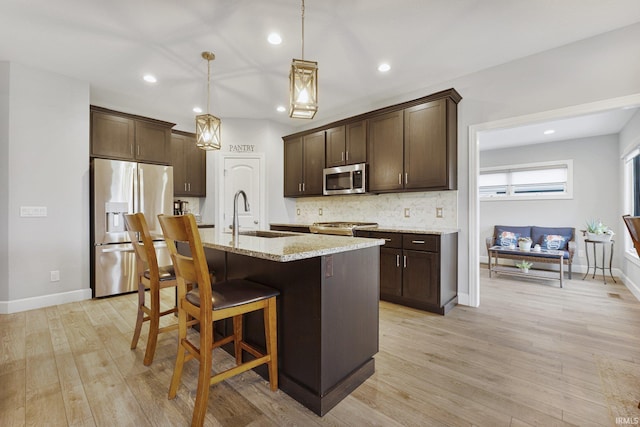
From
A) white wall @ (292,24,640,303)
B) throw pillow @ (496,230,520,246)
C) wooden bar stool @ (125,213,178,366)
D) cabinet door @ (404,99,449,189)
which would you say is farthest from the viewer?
throw pillow @ (496,230,520,246)

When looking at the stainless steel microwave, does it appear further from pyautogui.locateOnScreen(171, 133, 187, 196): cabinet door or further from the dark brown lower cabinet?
pyautogui.locateOnScreen(171, 133, 187, 196): cabinet door

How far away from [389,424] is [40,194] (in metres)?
4.30

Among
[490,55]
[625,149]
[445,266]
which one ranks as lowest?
[445,266]

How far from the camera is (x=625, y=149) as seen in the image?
4426mm

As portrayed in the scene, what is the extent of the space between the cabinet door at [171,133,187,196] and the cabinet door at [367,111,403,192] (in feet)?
11.0

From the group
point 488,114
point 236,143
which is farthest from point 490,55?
point 236,143

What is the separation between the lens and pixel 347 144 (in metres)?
4.25

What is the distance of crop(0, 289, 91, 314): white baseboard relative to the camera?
10.4 ft

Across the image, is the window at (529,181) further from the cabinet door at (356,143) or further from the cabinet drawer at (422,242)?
the cabinet drawer at (422,242)

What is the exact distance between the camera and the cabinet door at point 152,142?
4215 mm

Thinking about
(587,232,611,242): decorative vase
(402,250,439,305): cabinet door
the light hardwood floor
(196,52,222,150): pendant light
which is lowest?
the light hardwood floor

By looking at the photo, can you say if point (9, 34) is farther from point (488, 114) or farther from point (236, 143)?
point (488, 114)

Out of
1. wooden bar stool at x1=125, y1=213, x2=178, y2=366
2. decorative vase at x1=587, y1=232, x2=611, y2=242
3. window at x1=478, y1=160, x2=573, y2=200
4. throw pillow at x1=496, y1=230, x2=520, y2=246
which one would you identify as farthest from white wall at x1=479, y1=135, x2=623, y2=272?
wooden bar stool at x1=125, y1=213, x2=178, y2=366

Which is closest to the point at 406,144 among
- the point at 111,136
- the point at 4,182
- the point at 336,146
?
the point at 336,146
